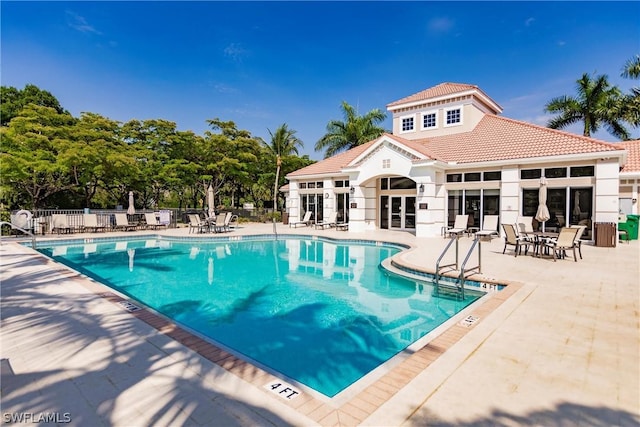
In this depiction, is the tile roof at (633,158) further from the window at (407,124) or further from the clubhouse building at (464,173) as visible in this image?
the window at (407,124)

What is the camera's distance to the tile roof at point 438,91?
2082cm

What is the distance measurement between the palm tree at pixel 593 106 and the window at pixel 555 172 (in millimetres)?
17514

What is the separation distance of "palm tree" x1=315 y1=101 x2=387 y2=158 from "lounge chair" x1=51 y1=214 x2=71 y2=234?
72.1ft

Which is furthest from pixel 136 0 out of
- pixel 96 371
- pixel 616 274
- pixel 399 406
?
pixel 616 274

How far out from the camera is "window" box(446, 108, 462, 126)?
21197mm

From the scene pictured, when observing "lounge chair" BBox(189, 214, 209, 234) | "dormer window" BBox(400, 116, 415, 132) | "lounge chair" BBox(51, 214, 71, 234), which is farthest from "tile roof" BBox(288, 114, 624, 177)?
"lounge chair" BBox(51, 214, 71, 234)

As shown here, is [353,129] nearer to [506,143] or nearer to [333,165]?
[333,165]

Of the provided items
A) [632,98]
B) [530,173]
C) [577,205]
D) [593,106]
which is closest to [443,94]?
[530,173]

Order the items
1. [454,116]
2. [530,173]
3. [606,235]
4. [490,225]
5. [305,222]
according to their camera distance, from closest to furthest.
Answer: [606,235] → [530,173] → [490,225] → [454,116] → [305,222]

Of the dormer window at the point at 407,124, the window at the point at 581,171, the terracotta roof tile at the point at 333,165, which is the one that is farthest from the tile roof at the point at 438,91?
the window at the point at 581,171

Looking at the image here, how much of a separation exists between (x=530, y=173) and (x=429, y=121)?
328 inches

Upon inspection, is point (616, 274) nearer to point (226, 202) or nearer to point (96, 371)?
point (96, 371)

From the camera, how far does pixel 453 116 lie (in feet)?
70.4

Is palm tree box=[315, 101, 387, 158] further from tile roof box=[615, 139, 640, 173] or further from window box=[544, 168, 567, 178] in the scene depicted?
window box=[544, 168, 567, 178]
